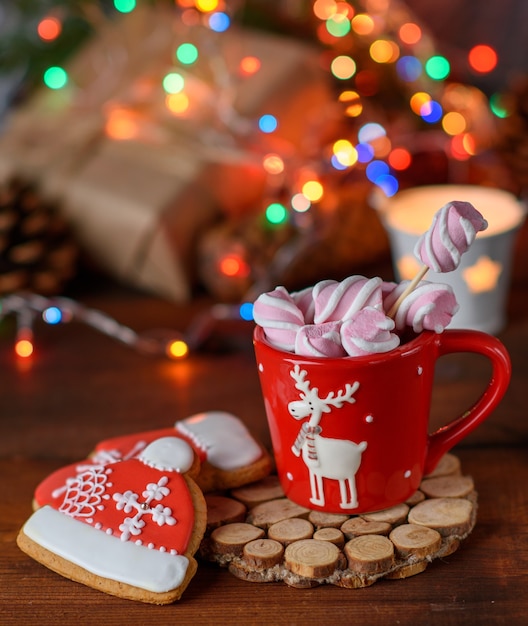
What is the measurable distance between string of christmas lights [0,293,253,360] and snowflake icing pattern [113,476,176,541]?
416 mm

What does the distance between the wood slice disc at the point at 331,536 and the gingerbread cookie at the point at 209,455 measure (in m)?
0.09

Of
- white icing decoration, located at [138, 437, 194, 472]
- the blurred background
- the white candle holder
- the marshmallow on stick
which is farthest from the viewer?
the blurred background

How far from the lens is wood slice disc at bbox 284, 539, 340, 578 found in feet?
2.13

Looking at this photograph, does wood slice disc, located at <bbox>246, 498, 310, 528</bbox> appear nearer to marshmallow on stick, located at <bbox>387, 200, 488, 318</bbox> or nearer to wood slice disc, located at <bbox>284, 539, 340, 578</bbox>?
wood slice disc, located at <bbox>284, 539, 340, 578</bbox>

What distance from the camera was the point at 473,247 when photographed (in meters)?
1.02

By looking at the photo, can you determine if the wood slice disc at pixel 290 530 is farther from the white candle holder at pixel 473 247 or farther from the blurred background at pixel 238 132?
the blurred background at pixel 238 132

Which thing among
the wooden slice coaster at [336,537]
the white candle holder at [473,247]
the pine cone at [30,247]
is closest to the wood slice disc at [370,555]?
the wooden slice coaster at [336,537]

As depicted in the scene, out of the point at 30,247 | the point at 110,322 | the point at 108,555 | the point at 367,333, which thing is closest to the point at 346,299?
the point at 367,333

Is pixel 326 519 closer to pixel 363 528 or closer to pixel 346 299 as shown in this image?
pixel 363 528

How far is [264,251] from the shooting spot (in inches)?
47.4

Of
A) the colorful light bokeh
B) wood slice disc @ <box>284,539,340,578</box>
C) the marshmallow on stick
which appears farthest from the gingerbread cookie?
the colorful light bokeh

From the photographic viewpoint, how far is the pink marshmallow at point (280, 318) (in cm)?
65

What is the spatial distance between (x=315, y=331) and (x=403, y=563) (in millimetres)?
192

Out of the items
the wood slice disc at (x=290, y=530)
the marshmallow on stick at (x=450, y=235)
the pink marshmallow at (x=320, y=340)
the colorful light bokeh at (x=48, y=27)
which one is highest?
the colorful light bokeh at (x=48, y=27)
